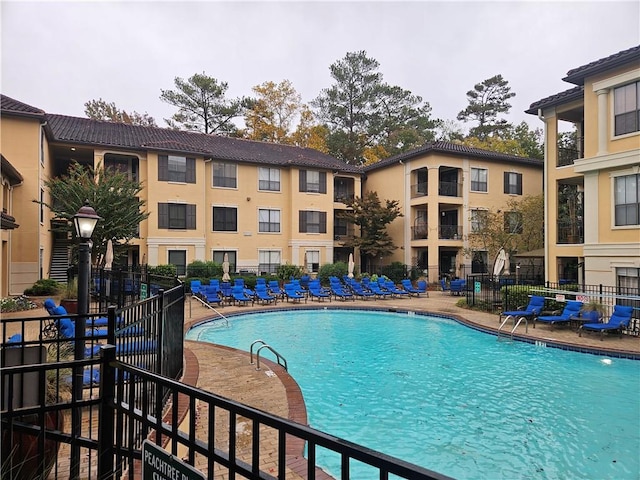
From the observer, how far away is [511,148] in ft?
134

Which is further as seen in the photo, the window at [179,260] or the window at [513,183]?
the window at [513,183]

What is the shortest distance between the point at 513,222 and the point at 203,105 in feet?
101

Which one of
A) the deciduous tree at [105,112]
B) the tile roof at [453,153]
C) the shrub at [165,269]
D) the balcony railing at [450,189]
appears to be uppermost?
the deciduous tree at [105,112]

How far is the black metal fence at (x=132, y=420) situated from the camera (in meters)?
1.66

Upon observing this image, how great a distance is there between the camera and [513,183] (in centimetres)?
3281

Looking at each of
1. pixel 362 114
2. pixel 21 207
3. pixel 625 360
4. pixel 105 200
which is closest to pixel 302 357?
pixel 625 360

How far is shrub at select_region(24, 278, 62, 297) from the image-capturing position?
59.2 feet

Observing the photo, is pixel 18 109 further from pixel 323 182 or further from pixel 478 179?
pixel 478 179

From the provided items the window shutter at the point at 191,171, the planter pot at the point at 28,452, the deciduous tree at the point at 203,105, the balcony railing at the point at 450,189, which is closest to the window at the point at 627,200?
the balcony railing at the point at 450,189

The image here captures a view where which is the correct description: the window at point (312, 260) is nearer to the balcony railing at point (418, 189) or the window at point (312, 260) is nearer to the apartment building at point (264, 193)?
the apartment building at point (264, 193)

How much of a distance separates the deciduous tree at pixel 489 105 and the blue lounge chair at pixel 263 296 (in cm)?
3801

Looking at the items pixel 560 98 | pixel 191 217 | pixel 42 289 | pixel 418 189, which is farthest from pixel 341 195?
pixel 42 289

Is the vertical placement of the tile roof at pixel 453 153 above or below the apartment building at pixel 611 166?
above

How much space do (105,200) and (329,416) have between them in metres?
16.2
